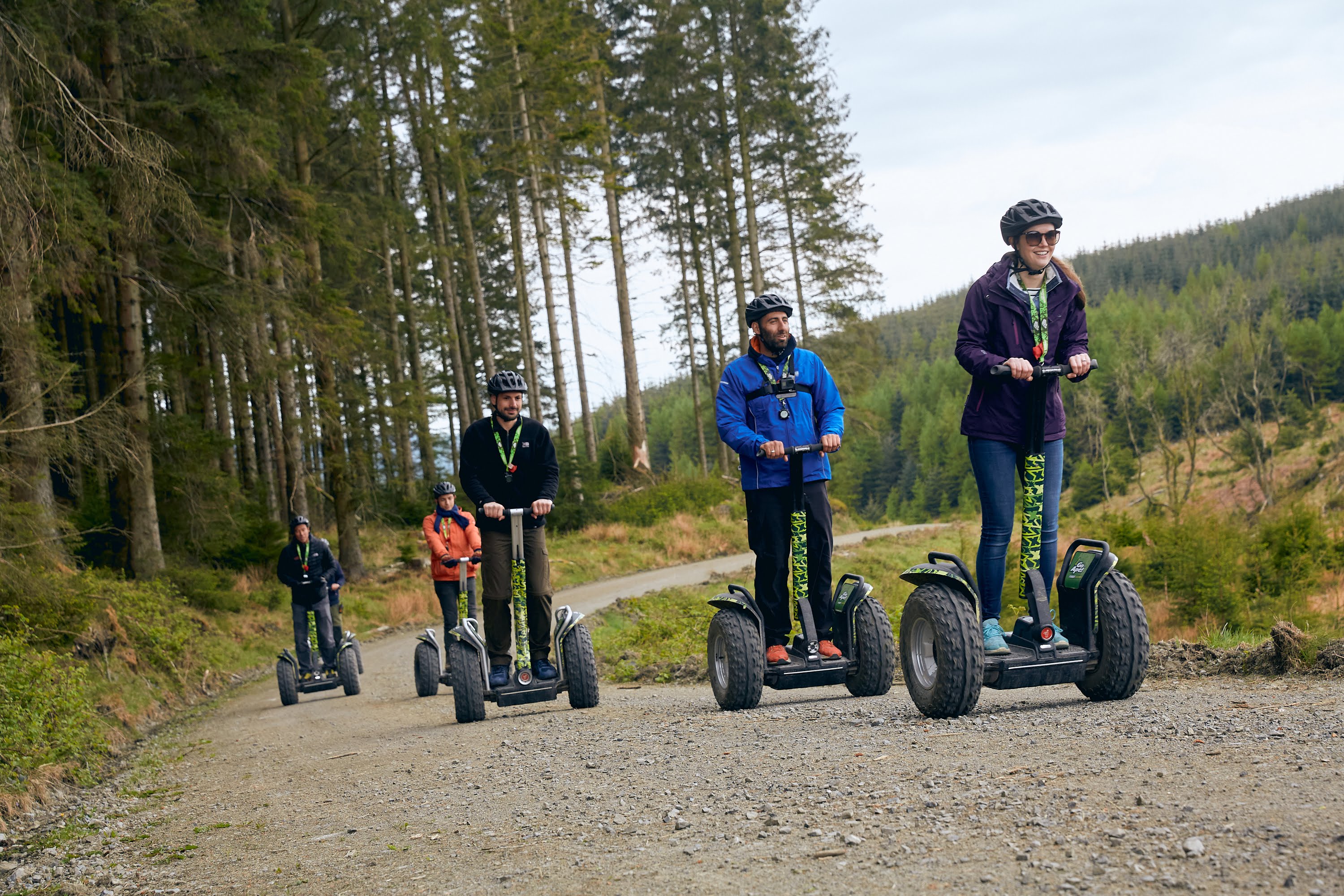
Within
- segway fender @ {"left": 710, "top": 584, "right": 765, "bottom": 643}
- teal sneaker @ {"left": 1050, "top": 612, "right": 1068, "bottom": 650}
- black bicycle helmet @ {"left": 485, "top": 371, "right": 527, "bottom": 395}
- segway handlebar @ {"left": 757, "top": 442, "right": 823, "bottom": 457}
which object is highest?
black bicycle helmet @ {"left": 485, "top": 371, "right": 527, "bottom": 395}

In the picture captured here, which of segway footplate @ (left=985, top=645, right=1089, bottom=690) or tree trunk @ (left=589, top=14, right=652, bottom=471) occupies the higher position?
tree trunk @ (left=589, top=14, right=652, bottom=471)

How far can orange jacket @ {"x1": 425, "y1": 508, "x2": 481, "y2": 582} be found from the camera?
39.2 feet

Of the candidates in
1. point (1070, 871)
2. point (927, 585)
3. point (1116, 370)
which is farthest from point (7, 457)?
point (1116, 370)

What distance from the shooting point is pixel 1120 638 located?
5270 mm

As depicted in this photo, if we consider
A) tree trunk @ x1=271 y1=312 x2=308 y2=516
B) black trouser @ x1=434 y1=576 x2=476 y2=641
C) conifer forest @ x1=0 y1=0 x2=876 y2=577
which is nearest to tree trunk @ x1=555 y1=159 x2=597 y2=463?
conifer forest @ x1=0 y1=0 x2=876 y2=577

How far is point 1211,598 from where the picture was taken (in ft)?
43.7

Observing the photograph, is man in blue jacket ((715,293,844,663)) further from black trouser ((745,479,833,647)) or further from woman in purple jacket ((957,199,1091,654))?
woman in purple jacket ((957,199,1091,654))

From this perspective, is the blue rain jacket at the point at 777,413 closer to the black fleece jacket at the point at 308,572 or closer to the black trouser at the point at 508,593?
the black trouser at the point at 508,593

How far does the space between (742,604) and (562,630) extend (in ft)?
7.32

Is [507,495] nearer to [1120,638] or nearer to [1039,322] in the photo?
[1039,322]

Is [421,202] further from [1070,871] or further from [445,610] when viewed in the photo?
[1070,871]

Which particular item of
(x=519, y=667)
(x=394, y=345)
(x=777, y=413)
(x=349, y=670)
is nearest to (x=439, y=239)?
(x=394, y=345)

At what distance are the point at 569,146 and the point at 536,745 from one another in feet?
79.6

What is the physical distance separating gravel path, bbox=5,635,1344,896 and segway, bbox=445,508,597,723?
3.56ft
